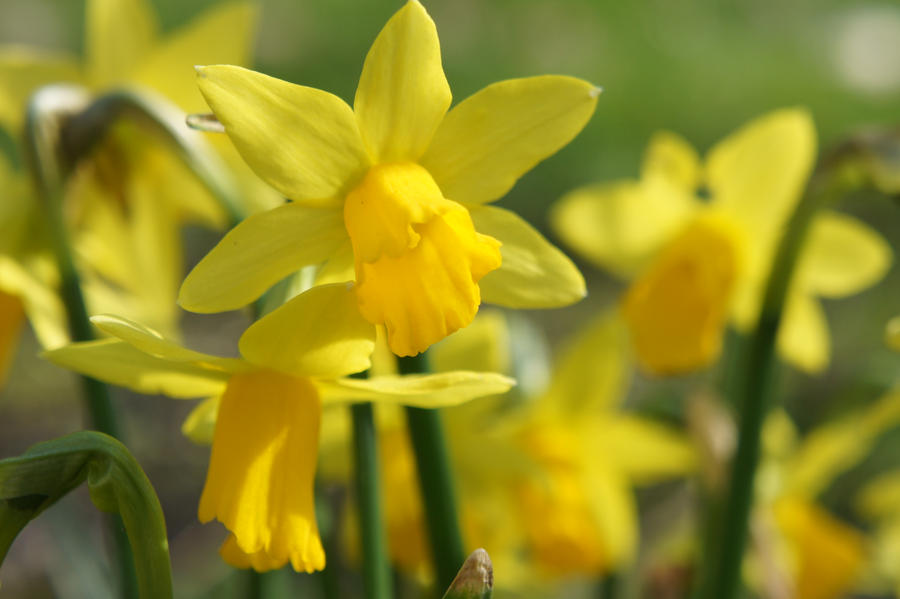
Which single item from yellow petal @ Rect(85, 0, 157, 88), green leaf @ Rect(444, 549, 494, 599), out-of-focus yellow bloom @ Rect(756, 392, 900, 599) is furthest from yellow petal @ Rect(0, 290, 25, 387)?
out-of-focus yellow bloom @ Rect(756, 392, 900, 599)

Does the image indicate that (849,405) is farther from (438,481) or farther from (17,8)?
(17,8)

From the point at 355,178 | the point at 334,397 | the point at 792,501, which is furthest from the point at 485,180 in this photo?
the point at 792,501

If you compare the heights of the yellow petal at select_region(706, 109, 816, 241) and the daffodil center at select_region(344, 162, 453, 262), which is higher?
the daffodil center at select_region(344, 162, 453, 262)

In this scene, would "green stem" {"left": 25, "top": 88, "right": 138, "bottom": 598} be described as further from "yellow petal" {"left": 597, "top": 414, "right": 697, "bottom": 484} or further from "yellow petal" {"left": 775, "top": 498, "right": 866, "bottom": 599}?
"yellow petal" {"left": 775, "top": 498, "right": 866, "bottom": 599}

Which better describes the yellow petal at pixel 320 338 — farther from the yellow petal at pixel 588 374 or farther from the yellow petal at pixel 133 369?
the yellow petal at pixel 588 374

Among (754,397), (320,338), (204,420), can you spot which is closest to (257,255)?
(320,338)

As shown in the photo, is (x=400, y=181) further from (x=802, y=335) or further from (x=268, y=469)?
(x=802, y=335)
